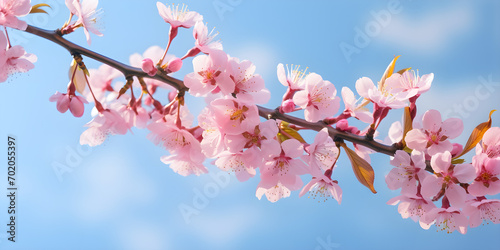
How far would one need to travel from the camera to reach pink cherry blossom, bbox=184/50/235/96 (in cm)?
156

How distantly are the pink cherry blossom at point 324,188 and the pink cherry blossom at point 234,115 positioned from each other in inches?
14.0

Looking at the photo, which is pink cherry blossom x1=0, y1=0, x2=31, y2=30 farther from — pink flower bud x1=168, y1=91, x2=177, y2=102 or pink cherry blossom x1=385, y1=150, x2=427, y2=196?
pink cherry blossom x1=385, y1=150, x2=427, y2=196

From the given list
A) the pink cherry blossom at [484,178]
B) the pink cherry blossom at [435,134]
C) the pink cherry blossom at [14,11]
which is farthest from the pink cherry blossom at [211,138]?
the pink cherry blossom at [484,178]

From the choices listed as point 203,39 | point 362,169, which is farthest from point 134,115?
point 362,169

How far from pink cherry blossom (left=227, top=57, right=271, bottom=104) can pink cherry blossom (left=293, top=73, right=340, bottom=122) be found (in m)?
0.14

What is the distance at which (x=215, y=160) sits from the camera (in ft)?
5.47

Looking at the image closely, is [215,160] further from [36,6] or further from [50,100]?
[36,6]

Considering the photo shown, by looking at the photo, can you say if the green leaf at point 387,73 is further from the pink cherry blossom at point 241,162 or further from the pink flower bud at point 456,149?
the pink cherry blossom at point 241,162

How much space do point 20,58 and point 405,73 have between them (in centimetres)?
160

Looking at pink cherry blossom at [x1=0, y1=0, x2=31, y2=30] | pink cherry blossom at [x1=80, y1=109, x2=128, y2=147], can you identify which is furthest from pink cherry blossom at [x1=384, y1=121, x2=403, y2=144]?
pink cherry blossom at [x1=0, y1=0, x2=31, y2=30]

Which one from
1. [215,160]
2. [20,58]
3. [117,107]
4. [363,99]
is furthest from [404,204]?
[20,58]

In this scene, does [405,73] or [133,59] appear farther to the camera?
[133,59]

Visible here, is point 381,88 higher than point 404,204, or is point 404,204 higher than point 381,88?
point 381,88

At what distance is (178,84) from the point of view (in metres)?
1.67
